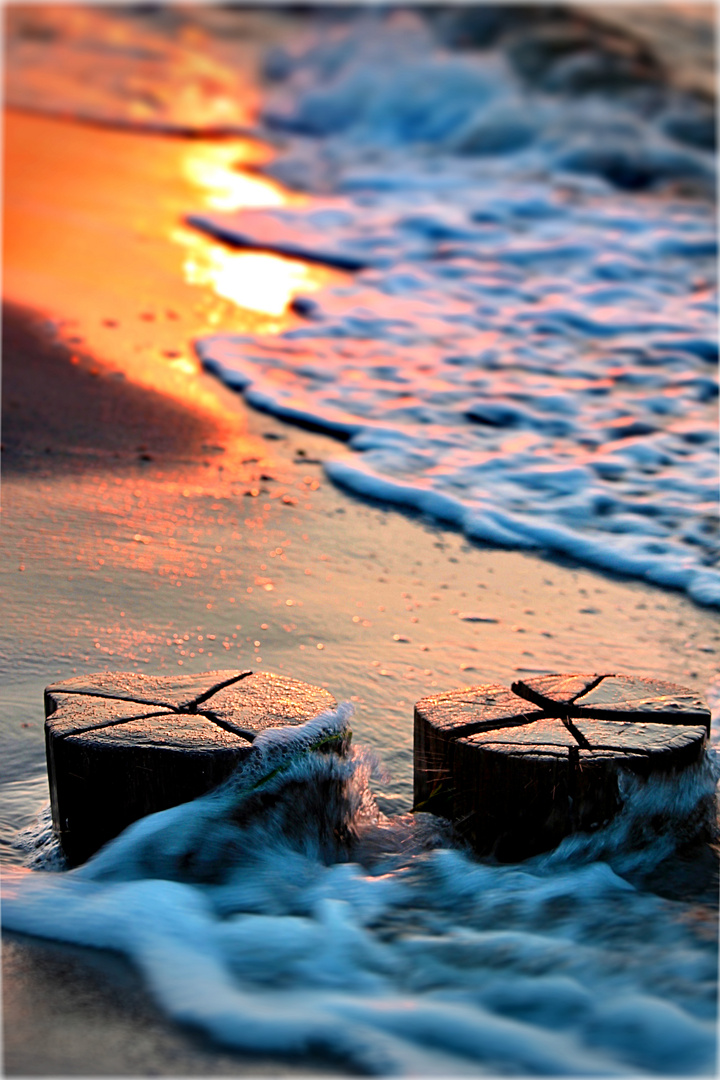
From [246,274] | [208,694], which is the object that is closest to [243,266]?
[246,274]

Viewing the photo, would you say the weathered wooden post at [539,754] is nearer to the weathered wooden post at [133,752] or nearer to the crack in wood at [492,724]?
the crack in wood at [492,724]

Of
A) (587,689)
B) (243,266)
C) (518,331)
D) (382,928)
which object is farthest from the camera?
(243,266)

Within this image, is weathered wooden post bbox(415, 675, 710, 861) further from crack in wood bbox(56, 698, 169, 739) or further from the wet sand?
crack in wood bbox(56, 698, 169, 739)

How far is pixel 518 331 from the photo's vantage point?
20.8ft

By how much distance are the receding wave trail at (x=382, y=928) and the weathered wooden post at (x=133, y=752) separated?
A: 0.13ft

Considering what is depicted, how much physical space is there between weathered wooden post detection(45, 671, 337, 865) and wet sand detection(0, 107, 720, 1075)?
0.61 ft

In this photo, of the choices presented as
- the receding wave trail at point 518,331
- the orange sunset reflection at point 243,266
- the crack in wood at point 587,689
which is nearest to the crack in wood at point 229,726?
the crack in wood at point 587,689

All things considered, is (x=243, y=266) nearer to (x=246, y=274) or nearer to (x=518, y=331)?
(x=246, y=274)

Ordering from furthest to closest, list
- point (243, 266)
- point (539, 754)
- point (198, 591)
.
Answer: point (243, 266)
point (198, 591)
point (539, 754)

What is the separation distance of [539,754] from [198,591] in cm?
143

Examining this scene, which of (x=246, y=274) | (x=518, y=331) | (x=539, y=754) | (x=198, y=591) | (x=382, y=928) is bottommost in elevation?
(x=382, y=928)

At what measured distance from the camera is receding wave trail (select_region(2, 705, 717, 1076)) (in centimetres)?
174

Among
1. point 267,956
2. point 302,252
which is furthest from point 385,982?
point 302,252

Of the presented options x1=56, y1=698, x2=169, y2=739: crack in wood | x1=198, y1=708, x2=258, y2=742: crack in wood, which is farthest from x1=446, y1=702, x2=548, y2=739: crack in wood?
x1=56, y1=698, x2=169, y2=739: crack in wood
